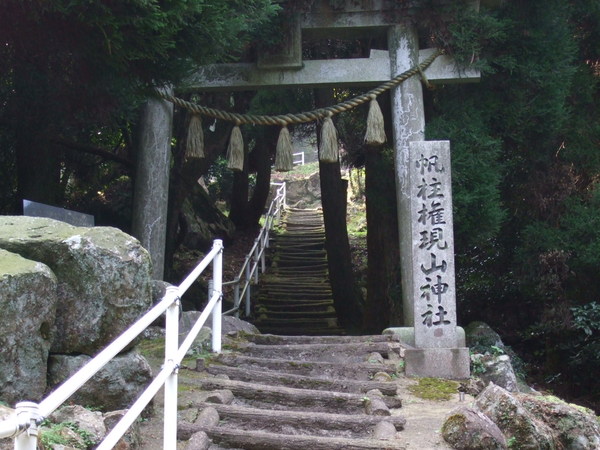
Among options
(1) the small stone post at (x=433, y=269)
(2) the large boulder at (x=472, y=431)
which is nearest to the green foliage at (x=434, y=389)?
(1) the small stone post at (x=433, y=269)

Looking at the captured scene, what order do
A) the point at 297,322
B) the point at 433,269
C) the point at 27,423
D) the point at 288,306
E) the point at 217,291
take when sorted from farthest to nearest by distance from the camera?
the point at 288,306 → the point at 297,322 → the point at 433,269 → the point at 217,291 → the point at 27,423

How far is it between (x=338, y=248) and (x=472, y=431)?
9.28 metres

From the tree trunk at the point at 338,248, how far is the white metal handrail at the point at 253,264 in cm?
141

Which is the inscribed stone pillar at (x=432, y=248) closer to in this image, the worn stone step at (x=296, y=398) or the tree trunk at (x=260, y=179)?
the worn stone step at (x=296, y=398)

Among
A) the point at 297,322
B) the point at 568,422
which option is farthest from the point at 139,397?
the point at 297,322

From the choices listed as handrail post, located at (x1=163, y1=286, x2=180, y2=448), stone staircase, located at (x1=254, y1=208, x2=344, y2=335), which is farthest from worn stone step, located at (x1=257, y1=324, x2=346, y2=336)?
handrail post, located at (x1=163, y1=286, x2=180, y2=448)

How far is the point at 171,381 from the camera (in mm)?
3422

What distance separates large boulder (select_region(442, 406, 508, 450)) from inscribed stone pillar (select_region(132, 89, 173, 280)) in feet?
15.4

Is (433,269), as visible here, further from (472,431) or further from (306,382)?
(472,431)

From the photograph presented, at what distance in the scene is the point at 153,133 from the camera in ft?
27.8

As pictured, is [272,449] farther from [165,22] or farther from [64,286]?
[165,22]

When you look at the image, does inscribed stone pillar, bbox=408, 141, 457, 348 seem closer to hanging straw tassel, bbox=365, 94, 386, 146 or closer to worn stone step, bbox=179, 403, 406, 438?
worn stone step, bbox=179, 403, 406, 438

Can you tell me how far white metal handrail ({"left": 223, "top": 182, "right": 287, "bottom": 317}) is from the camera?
11123 millimetres

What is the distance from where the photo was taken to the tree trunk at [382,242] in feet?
30.8
